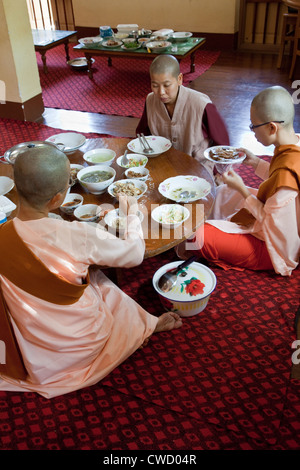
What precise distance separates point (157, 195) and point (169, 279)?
1.51 feet

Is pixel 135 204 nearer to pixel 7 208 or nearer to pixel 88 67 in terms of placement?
pixel 7 208

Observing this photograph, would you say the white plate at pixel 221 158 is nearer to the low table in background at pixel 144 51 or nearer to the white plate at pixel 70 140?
the white plate at pixel 70 140

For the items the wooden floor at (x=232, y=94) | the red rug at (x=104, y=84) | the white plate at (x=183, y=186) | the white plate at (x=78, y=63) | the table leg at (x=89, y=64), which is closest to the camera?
the white plate at (x=183, y=186)

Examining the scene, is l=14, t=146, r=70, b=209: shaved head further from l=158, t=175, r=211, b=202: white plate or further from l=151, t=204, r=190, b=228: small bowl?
l=158, t=175, r=211, b=202: white plate

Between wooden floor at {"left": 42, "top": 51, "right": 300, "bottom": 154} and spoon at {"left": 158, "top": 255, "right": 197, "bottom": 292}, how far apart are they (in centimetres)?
202

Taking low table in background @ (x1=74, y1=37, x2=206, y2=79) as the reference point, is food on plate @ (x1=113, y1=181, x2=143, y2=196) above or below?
above

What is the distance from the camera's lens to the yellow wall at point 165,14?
257 inches

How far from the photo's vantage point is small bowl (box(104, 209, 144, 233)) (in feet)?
6.49

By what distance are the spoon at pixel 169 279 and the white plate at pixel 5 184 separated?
36.0 inches

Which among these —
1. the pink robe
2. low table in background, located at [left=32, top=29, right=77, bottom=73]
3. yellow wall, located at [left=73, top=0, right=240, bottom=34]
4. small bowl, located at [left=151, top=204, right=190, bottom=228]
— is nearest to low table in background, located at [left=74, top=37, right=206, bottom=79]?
low table in background, located at [left=32, top=29, right=77, bottom=73]

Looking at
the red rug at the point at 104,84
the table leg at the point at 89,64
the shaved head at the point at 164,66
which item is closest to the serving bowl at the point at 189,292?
the shaved head at the point at 164,66

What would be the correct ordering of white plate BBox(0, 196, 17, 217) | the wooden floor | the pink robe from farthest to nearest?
the wooden floor < white plate BBox(0, 196, 17, 217) < the pink robe

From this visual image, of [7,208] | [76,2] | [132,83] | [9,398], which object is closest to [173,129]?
[7,208]
